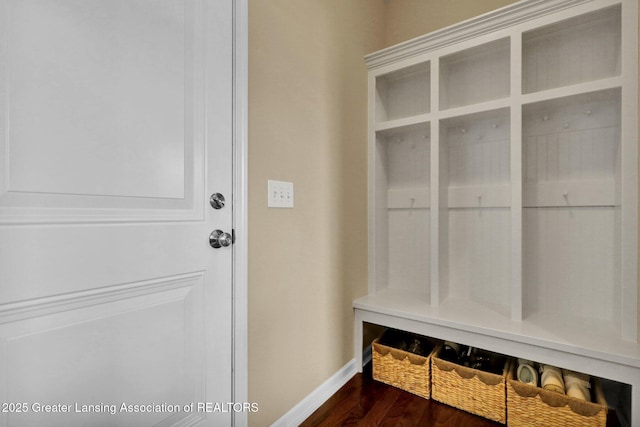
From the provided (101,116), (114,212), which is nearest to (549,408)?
(114,212)

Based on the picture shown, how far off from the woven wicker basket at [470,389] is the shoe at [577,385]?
23cm

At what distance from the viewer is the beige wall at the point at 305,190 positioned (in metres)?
1.24

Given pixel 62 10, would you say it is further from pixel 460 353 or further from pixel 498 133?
pixel 460 353

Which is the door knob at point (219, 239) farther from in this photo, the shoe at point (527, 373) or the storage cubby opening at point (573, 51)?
the storage cubby opening at point (573, 51)

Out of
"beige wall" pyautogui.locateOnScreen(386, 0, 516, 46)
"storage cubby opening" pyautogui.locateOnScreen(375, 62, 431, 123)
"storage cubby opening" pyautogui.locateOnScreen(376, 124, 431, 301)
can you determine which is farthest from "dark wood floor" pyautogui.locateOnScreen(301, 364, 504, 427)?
"beige wall" pyautogui.locateOnScreen(386, 0, 516, 46)

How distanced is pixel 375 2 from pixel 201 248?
198 cm

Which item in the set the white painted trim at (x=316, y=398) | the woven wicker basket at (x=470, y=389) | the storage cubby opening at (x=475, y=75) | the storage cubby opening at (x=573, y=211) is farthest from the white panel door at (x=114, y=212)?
the storage cubby opening at (x=573, y=211)

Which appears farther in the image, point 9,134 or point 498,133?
point 498,133

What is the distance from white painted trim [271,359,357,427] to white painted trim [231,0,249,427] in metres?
0.27

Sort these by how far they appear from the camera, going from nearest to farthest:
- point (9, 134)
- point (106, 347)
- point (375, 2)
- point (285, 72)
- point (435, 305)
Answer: point (9, 134)
point (106, 347)
point (285, 72)
point (435, 305)
point (375, 2)

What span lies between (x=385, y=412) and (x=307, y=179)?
1185 millimetres

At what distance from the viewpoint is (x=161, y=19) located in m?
0.94

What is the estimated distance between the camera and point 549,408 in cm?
128

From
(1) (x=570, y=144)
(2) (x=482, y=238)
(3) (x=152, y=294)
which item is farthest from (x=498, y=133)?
(3) (x=152, y=294)
